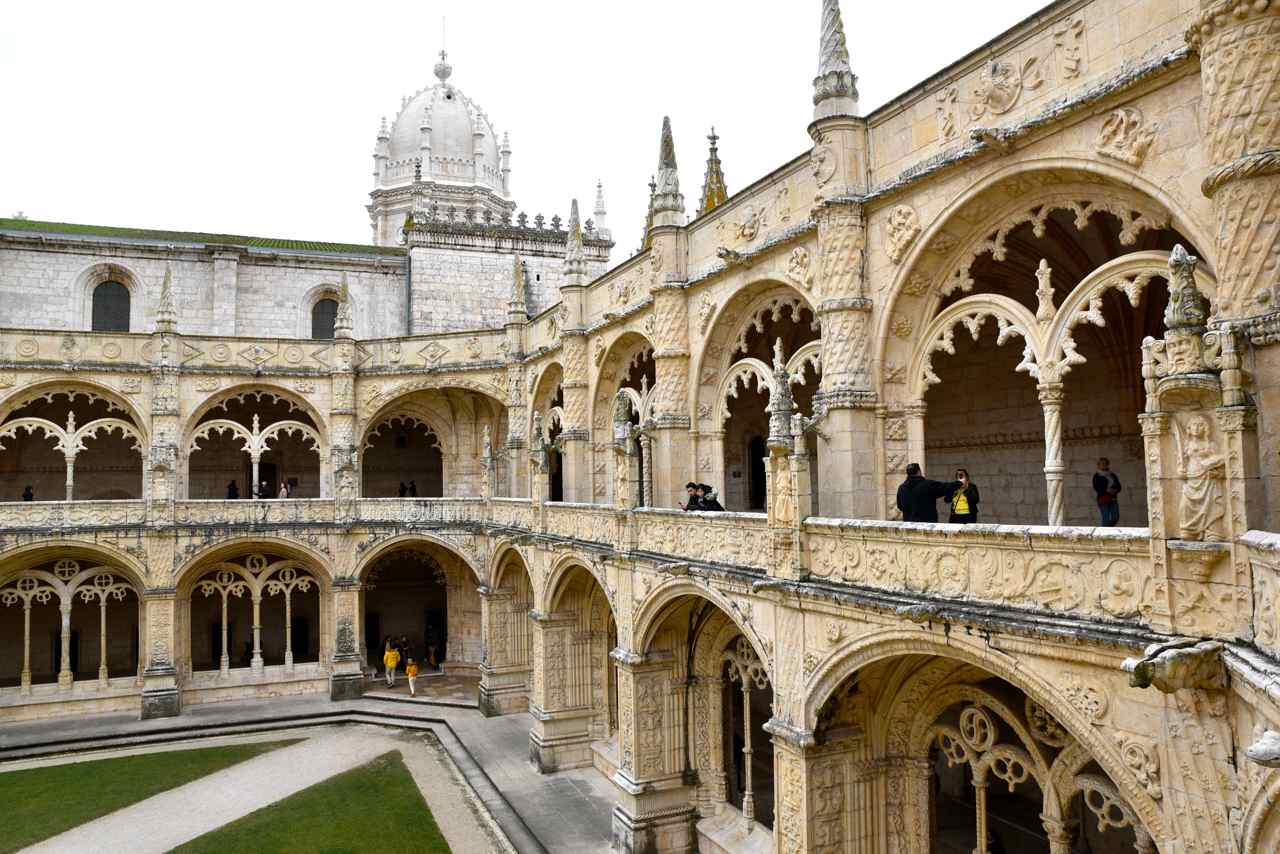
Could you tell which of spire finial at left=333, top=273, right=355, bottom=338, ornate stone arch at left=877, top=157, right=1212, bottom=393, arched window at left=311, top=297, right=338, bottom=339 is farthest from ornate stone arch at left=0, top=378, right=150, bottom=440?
ornate stone arch at left=877, top=157, right=1212, bottom=393

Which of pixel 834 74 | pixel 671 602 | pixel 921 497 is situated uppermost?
pixel 834 74

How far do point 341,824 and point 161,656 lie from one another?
10.3 meters

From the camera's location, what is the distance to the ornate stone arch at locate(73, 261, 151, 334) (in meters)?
28.0

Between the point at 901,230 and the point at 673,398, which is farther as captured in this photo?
the point at 673,398

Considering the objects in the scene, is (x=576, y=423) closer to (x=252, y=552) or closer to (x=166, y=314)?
(x=252, y=552)

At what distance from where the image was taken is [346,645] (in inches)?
995

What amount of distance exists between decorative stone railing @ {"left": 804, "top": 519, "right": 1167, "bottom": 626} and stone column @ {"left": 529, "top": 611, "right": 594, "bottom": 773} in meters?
11.3

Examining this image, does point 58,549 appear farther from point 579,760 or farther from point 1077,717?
point 1077,717

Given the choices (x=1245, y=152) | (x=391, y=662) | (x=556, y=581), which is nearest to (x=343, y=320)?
(x=391, y=662)

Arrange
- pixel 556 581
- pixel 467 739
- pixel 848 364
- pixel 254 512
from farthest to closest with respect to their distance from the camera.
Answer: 1. pixel 254 512
2. pixel 467 739
3. pixel 556 581
4. pixel 848 364

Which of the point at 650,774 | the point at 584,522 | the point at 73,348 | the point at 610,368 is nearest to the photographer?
the point at 650,774

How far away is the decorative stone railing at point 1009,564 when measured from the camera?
6.35 m

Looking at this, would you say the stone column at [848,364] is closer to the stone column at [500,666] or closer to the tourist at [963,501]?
the tourist at [963,501]

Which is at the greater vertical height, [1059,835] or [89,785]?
[1059,835]
